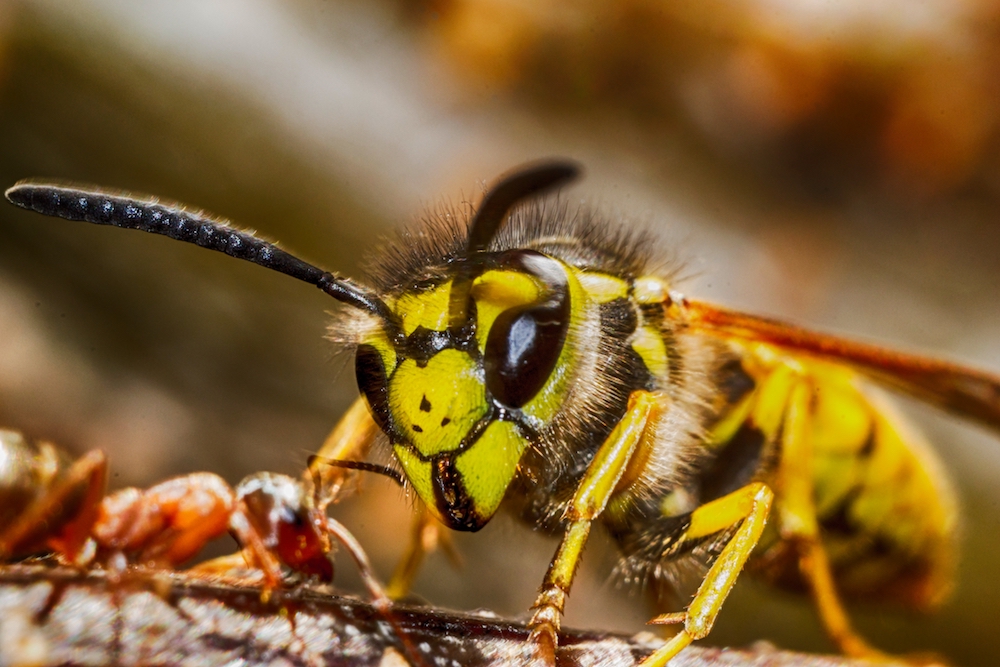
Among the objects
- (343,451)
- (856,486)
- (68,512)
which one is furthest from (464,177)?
(68,512)

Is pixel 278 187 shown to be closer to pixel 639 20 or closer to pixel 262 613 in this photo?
pixel 639 20

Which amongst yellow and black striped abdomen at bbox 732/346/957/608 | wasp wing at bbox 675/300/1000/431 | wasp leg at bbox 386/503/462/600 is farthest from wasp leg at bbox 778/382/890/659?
wasp leg at bbox 386/503/462/600

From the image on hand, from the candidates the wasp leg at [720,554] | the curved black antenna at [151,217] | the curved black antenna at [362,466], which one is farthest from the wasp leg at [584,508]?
the curved black antenna at [151,217]

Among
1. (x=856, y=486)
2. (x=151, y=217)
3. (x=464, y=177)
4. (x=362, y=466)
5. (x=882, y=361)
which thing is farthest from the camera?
(x=464, y=177)

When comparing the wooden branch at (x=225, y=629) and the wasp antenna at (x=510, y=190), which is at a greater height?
the wasp antenna at (x=510, y=190)

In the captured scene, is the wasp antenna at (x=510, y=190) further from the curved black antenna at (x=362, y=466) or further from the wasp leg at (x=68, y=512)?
the wasp leg at (x=68, y=512)

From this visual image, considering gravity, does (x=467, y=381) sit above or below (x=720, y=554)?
above

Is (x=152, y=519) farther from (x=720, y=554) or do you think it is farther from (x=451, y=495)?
(x=720, y=554)
